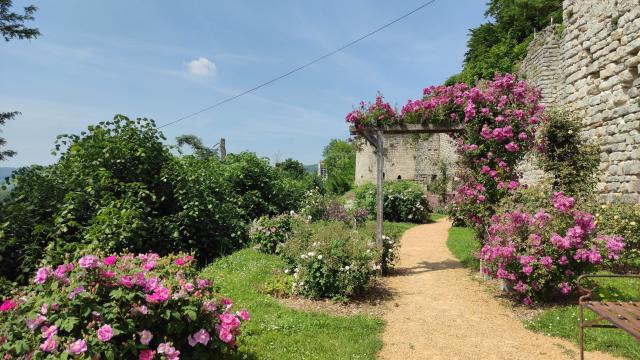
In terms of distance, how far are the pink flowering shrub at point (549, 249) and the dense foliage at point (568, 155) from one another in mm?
2514

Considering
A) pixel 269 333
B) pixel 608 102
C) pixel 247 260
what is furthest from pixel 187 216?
pixel 608 102

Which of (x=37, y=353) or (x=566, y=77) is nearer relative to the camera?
(x=37, y=353)

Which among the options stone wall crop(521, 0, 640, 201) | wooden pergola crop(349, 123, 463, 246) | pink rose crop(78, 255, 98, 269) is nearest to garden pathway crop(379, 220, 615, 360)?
wooden pergola crop(349, 123, 463, 246)

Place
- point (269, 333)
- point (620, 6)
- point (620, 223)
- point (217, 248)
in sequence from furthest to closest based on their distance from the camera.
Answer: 1. point (217, 248)
2. point (620, 6)
3. point (620, 223)
4. point (269, 333)

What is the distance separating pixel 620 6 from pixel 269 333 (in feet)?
23.3

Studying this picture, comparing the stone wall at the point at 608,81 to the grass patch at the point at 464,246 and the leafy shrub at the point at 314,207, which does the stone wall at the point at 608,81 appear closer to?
the grass patch at the point at 464,246

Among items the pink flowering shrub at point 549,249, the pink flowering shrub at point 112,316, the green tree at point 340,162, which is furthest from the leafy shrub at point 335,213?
the green tree at point 340,162

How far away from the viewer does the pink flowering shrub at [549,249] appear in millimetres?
4547

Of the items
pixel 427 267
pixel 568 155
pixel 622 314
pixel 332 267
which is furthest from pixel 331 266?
pixel 568 155

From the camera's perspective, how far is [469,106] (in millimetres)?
6395

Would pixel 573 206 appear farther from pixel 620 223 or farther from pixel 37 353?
pixel 37 353

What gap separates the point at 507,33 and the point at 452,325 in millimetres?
20052

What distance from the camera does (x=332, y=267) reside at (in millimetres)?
5223

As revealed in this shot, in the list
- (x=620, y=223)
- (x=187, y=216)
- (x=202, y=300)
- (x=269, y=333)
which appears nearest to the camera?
(x=202, y=300)
